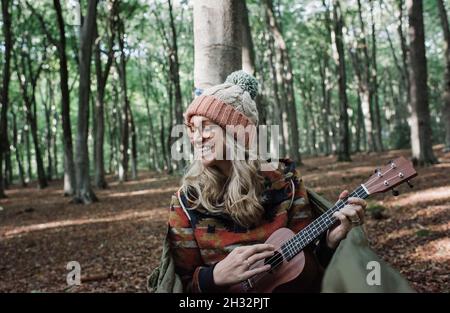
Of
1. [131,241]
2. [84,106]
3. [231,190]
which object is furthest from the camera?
[84,106]

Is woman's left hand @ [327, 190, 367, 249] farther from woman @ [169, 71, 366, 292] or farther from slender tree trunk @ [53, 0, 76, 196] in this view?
slender tree trunk @ [53, 0, 76, 196]

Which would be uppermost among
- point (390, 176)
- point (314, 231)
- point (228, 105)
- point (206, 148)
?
point (228, 105)

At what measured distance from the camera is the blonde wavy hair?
2.17m

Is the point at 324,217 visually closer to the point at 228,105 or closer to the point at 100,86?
the point at 228,105

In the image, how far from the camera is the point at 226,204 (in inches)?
86.7

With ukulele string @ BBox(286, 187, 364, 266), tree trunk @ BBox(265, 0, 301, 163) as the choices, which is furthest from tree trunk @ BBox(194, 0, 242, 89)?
tree trunk @ BBox(265, 0, 301, 163)

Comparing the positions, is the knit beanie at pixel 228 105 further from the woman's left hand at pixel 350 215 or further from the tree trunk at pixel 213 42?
the tree trunk at pixel 213 42

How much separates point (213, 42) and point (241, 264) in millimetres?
1885

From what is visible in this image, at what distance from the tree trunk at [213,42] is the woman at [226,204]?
3.03 ft

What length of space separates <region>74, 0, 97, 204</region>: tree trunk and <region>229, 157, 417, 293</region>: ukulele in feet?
43.9

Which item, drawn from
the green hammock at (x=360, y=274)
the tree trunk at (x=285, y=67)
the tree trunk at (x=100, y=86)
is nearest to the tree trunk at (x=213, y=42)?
the green hammock at (x=360, y=274)

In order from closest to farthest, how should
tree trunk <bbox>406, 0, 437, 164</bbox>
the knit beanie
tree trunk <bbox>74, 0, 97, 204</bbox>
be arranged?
the knit beanie < tree trunk <bbox>406, 0, 437, 164</bbox> < tree trunk <bbox>74, 0, 97, 204</bbox>

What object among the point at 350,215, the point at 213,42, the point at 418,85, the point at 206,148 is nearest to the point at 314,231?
the point at 350,215

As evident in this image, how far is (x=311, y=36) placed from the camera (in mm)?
31766
